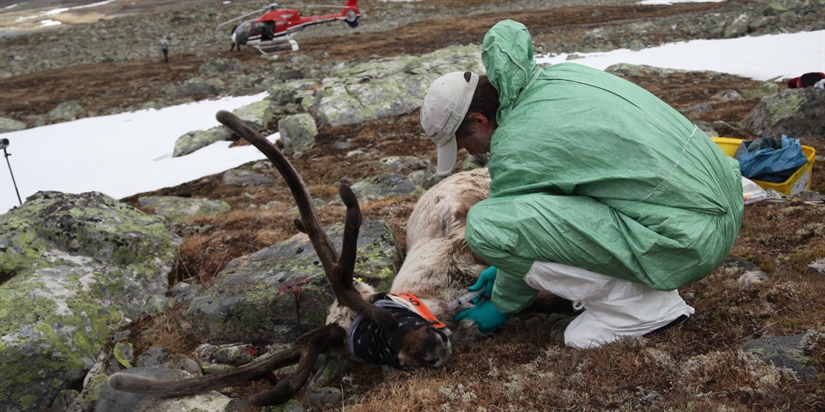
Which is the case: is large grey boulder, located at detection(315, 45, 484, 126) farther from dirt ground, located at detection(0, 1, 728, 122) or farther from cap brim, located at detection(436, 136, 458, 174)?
cap brim, located at detection(436, 136, 458, 174)

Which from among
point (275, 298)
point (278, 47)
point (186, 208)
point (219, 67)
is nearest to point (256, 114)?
point (186, 208)

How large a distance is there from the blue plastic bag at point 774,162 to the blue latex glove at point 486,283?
4.52 m

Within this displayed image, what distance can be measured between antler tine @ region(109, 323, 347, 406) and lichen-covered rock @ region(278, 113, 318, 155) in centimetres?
1309

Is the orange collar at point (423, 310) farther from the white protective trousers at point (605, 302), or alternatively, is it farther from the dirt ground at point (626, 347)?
the white protective trousers at point (605, 302)

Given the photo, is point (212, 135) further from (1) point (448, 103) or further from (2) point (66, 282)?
(1) point (448, 103)

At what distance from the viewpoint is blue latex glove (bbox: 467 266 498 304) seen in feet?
15.4

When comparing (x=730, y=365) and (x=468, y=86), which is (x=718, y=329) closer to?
(x=730, y=365)

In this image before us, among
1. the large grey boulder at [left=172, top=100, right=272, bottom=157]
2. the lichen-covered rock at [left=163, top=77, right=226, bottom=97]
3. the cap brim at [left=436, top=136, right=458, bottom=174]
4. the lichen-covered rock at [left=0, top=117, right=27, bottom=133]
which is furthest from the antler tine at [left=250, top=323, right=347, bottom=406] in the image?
the lichen-covered rock at [left=0, top=117, right=27, bottom=133]

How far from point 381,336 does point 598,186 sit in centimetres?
168

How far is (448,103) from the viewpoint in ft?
→ 13.6

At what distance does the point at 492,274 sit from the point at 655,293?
122cm

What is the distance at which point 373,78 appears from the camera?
22000mm

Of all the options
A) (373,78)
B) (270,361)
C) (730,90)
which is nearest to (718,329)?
(270,361)

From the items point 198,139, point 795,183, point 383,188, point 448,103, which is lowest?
point 198,139
